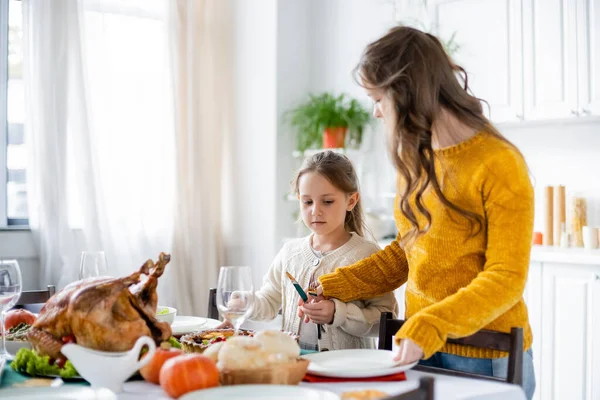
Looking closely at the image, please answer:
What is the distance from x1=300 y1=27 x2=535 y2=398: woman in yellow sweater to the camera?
1.39 m

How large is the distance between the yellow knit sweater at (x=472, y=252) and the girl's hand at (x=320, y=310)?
0.77 ft

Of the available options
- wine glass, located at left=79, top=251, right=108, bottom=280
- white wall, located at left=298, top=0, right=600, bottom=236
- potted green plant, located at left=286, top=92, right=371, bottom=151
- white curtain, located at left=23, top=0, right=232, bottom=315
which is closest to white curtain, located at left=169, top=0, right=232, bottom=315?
white curtain, located at left=23, top=0, right=232, bottom=315

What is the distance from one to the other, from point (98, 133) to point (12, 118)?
0.44m

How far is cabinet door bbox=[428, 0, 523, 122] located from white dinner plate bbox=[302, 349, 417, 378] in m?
2.39

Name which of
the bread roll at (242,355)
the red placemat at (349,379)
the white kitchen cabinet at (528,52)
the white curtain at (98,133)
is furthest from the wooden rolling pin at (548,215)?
the bread roll at (242,355)

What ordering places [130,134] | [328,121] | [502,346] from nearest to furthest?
[502,346]
[130,134]
[328,121]

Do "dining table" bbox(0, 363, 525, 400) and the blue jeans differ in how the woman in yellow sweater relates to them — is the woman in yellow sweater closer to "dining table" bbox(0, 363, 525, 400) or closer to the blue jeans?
the blue jeans

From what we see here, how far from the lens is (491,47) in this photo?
3697 mm

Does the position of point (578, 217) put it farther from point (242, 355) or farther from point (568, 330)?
point (242, 355)

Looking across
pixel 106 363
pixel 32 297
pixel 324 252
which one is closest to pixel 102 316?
pixel 106 363

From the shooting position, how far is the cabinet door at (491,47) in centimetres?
360

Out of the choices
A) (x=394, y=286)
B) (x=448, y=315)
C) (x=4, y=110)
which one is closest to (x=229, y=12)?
(x=4, y=110)

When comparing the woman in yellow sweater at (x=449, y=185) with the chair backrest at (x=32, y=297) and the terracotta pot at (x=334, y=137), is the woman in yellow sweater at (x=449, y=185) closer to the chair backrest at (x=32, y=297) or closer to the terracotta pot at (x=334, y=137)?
the chair backrest at (x=32, y=297)

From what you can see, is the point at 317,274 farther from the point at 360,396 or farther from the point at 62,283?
the point at 62,283
